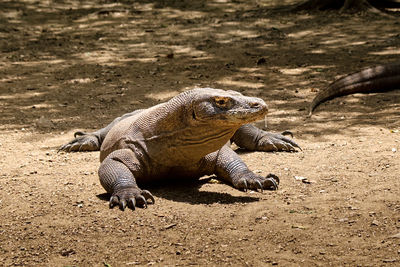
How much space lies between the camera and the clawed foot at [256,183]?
4062 mm

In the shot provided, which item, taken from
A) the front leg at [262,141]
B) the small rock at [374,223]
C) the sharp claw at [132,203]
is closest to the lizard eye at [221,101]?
the sharp claw at [132,203]

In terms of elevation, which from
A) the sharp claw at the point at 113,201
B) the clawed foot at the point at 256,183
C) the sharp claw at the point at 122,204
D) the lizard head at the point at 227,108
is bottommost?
the clawed foot at the point at 256,183

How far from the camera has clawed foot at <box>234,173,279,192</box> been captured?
4.06m

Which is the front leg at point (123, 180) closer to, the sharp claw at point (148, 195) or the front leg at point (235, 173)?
the sharp claw at point (148, 195)

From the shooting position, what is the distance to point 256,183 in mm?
4059

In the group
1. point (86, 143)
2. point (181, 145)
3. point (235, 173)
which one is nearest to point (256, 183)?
point (235, 173)

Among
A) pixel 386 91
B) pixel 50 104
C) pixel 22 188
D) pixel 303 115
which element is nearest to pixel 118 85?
pixel 50 104

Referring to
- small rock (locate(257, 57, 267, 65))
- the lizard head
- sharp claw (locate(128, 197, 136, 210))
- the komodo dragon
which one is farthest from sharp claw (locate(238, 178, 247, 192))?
small rock (locate(257, 57, 267, 65))

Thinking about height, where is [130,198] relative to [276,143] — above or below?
above

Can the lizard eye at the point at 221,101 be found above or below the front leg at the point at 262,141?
above

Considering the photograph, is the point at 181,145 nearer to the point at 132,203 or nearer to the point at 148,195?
the point at 148,195

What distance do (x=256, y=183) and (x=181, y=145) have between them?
1.89 feet

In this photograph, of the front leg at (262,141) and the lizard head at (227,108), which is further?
the front leg at (262,141)

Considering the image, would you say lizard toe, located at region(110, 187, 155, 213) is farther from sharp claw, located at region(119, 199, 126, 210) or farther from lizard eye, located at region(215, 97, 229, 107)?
lizard eye, located at region(215, 97, 229, 107)
